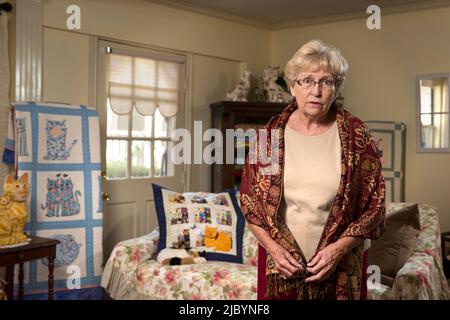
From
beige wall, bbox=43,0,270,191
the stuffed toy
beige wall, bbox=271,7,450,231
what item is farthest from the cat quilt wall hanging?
beige wall, bbox=271,7,450,231

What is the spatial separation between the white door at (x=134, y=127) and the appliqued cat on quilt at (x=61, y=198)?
459 mm

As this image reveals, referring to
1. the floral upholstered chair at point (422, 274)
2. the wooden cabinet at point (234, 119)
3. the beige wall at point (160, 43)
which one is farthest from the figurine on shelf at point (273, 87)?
the floral upholstered chair at point (422, 274)

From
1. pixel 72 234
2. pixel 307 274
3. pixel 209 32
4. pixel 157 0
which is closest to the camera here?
pixel 307 274

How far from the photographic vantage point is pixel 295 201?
4.05 ft

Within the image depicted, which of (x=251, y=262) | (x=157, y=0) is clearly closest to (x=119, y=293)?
(x=251, y=262)

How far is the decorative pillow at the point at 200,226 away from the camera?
2.82 meters

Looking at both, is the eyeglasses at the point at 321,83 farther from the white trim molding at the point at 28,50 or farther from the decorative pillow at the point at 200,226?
the white trim molding at the point at 28,50

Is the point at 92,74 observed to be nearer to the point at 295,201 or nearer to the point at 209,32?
the point at 209,32

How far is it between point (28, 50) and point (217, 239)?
1.69m

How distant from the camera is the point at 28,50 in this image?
3158 mm

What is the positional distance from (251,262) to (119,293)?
2.48 ft

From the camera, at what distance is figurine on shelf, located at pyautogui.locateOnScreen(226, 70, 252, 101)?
4230mm

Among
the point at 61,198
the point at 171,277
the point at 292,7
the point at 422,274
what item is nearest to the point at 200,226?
the point at 171,277

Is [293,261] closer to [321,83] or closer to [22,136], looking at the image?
[321,83]
